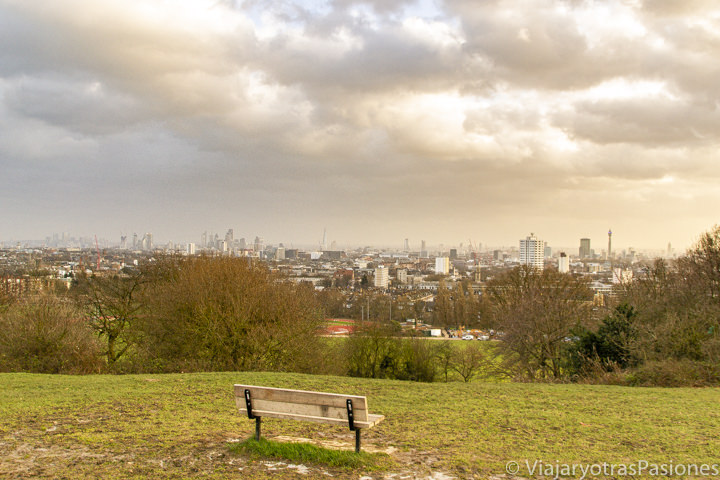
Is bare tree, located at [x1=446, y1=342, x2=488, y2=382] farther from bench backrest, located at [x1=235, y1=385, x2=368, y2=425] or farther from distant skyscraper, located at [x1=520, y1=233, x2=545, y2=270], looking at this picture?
distant skyscraper, located at [x1=520, y1=233, x2=545, y2=270]

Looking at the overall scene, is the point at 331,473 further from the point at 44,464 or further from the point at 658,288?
the point at 658,288

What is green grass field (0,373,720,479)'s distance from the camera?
598 cm

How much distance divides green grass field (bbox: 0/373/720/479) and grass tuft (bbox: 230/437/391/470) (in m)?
0.07

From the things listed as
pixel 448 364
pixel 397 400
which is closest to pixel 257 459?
pixel 397 400

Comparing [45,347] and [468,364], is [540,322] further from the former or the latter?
[45,347]

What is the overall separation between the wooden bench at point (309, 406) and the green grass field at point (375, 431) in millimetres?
496

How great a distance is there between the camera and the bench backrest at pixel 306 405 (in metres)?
6.08

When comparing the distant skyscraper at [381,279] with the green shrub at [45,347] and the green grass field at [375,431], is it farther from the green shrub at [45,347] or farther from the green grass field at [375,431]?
the green grass field at [375,431]

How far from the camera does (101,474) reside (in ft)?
18.5

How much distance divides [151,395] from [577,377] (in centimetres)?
1427

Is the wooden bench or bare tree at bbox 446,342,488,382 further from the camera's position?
bare tree at bbox 446,342,488,382

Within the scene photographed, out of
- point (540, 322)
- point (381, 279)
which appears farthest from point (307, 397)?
point (381, 279)

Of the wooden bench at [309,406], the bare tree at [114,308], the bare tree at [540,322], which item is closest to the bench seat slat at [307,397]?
the wooden bench at [309,406]

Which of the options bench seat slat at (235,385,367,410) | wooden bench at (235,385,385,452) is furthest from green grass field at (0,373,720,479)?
bench seat slat at (235,385,367,410)
